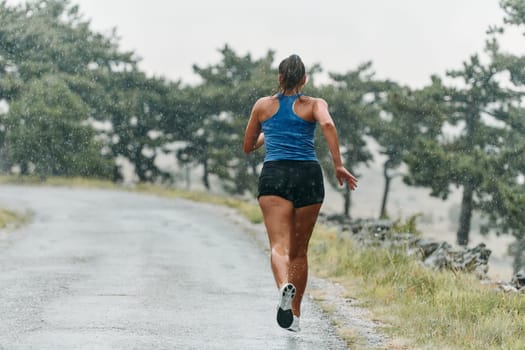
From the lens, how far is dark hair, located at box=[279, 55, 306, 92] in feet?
18.4

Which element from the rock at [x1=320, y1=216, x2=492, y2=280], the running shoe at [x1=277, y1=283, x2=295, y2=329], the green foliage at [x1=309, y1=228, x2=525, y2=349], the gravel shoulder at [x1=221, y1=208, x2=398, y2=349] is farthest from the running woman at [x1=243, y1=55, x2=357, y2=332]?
the rock at [x1=320, y1=216, x2=492, y2=280]

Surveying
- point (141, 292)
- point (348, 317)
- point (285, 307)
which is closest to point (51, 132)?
point (141, 292)

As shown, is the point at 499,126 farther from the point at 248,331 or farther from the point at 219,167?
the point at 248,331

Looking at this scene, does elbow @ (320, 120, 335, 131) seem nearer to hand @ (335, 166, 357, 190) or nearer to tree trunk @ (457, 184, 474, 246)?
hand @ (335, 166, 357, 190)

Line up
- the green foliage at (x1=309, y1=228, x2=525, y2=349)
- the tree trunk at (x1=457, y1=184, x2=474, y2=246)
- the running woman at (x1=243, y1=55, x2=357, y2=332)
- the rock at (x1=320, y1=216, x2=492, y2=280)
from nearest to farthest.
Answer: the running woman at (x1=243, y1=55, x2=357, y2=332) → the green foliage at (x1=309, y1=228, x2=525, y2=349) → the rock at (x1=320, y1=216, x2=492, y2=280) → the tree trunk at (x1=457, y1=184, x2=474, y2=246)

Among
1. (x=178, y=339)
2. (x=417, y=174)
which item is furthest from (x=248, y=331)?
(x=417, y=174)

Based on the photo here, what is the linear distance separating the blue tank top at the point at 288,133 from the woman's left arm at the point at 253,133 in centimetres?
14

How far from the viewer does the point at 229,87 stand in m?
50.1

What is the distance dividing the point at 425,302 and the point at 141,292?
10.0ft

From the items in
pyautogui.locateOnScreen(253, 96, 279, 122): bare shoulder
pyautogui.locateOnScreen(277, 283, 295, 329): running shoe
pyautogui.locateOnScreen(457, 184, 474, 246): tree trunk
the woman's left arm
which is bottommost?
pyautogui.locateOnScreen(457, 184, 474, 246): tree trunk

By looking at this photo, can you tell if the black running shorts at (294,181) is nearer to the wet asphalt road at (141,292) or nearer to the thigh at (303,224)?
the thigh at (303,224)

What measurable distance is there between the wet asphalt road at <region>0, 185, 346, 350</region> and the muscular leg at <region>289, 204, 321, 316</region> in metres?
0.42

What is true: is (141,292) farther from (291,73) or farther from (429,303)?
(291,73)

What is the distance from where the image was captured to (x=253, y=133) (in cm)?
586
